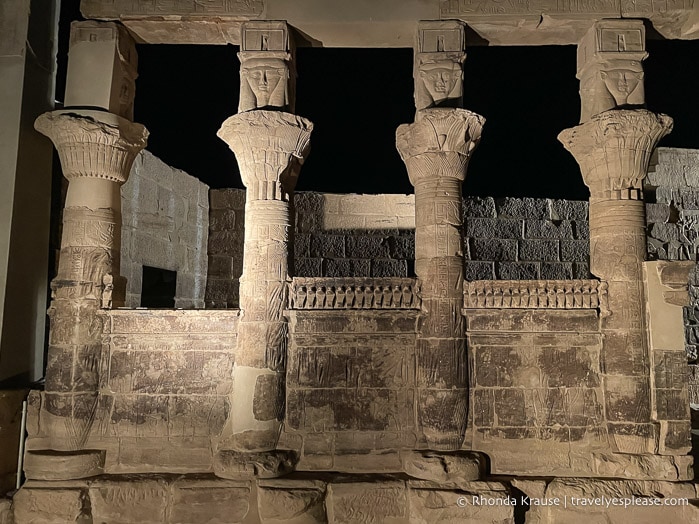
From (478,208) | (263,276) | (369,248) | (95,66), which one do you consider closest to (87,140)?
(95,66)

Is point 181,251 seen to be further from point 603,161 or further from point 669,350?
point 669,350

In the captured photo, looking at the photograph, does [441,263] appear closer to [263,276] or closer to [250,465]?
[263,276]

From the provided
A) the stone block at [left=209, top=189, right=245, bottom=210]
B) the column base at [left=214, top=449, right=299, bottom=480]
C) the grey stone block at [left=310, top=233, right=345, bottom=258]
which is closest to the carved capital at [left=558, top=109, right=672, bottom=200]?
the column base at [left=214, top=449, right=299, bottom=480]

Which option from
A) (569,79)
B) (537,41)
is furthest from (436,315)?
(569,79)

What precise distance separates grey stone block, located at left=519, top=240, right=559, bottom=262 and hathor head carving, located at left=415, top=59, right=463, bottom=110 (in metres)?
3.98

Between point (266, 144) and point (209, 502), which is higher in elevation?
point (266, 144)

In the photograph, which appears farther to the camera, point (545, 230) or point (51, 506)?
point (545, 230)

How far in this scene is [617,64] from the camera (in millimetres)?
5289

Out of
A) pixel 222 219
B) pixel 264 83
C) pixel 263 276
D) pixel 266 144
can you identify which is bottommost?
pixel 263 276

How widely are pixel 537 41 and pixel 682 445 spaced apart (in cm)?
428

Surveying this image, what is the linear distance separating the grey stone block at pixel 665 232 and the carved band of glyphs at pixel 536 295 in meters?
4.53

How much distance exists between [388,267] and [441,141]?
348 cm

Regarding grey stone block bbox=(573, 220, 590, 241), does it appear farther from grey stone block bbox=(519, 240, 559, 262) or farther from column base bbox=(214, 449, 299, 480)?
column base bbox=(214, 449, 299, 480)

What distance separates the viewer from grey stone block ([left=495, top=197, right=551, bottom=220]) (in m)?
8.62
